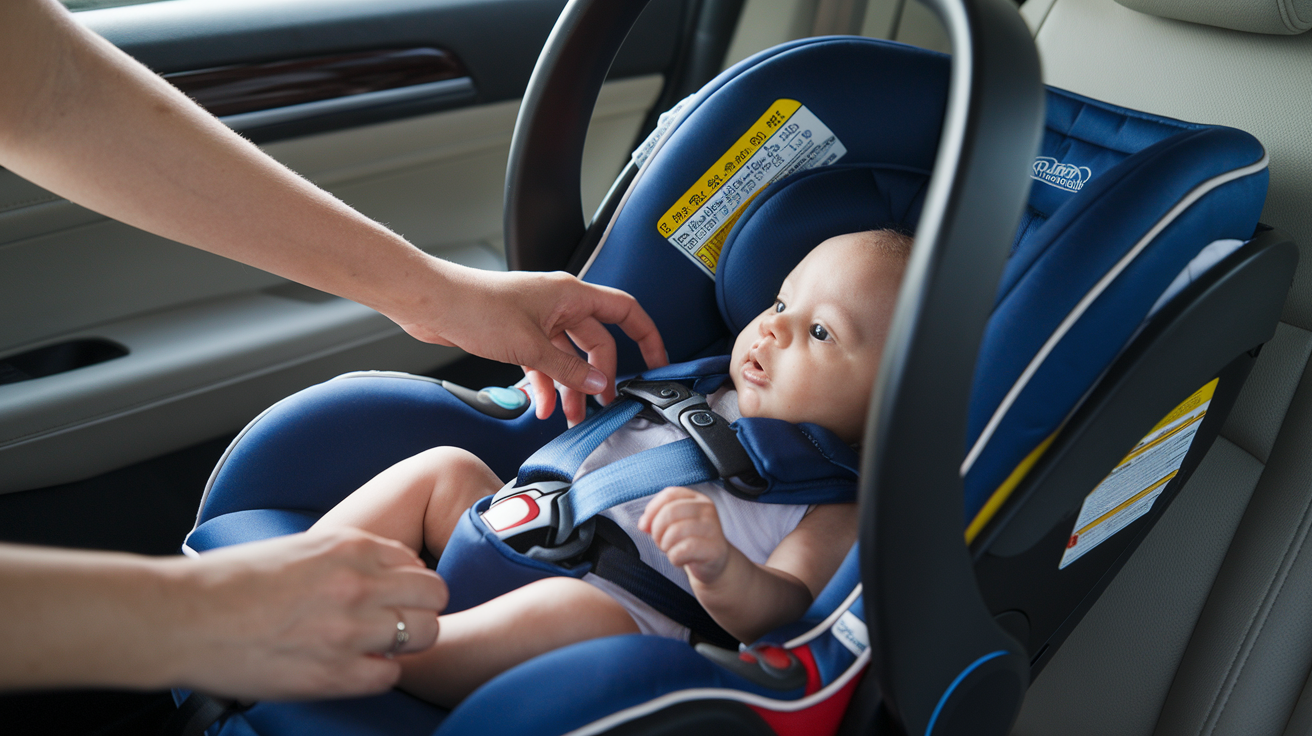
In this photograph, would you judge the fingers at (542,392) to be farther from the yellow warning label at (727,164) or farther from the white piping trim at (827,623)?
the white piping trim at (827,623)

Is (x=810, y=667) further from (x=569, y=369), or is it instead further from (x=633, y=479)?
(x=569, y=369)

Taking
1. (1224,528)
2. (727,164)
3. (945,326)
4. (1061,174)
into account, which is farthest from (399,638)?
(1224,528)

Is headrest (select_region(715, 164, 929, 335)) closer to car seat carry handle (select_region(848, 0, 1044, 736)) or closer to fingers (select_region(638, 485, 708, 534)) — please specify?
fingers (select_region(638, 485, 708, 534))

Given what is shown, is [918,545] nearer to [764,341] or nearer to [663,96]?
[764,341]

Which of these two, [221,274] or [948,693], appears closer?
[948,693]

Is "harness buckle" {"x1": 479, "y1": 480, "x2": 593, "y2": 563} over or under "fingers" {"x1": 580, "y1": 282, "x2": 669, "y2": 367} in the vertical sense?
under

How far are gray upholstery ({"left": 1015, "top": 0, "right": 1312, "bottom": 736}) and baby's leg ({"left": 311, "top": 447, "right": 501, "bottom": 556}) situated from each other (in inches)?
34.4

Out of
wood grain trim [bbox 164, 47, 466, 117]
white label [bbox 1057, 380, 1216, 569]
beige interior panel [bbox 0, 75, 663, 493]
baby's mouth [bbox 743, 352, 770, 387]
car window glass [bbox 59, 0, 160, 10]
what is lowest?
beige interior panel [bbox 0, 75, 663, 493]

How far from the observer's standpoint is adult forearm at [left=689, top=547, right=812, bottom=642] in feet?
2.67

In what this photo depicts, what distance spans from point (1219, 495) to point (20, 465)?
1719 millimetres

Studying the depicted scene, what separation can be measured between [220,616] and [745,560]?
458 mm

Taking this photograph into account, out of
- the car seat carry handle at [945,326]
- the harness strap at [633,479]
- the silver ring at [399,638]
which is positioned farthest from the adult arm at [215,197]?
the car seat carry handle at [945,326]

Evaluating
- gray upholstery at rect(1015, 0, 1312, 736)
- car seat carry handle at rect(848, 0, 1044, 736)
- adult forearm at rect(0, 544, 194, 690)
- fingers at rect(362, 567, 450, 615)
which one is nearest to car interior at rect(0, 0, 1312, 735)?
gray upholstery at rect(1015, 0, 1312, 736)

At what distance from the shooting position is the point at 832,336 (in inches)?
41.8
